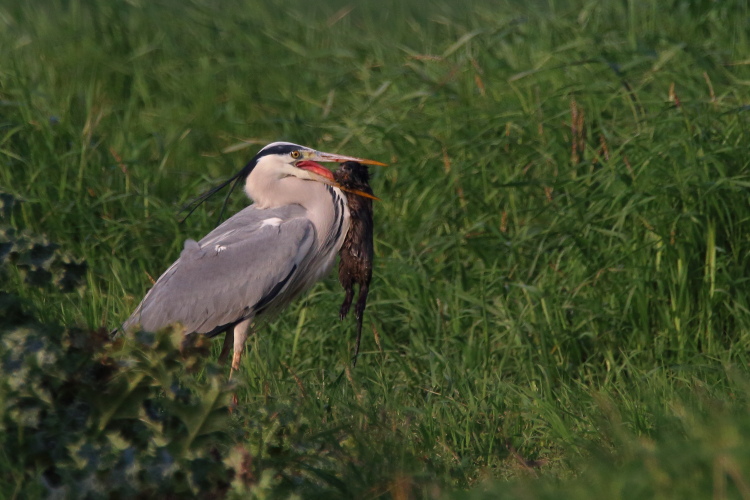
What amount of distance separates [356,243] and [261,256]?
1.43ft

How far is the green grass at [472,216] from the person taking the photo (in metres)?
3.73

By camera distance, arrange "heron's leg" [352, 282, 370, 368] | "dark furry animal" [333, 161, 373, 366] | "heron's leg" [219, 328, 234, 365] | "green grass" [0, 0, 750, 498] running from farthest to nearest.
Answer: "heron's leg" [219, 328, 234, 365], "dark furry animal" [333, 161, 373, 366], "heron's leg" [352, 282, 370, 368], "green grass" [0, 0, 750, 498]

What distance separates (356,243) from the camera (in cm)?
465

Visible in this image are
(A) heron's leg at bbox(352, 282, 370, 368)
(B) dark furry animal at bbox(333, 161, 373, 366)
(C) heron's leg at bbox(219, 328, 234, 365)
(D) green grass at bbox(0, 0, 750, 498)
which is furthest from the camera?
(C) heron's leg at bbox(219, 328, 234, 365)

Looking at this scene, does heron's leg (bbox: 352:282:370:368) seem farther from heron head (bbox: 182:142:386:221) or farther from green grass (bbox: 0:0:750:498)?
heron head (bbox: 182:142:386:221)

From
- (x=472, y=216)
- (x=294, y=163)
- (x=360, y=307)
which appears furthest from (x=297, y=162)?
(x=472, y=216)

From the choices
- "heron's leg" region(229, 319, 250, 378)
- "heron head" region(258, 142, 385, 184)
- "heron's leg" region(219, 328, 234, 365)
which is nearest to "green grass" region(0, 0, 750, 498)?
"heron's leg" region(229, 319, 250, 378)

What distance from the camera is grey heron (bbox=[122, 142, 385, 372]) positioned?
14.8 feet

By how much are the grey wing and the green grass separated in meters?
0.25

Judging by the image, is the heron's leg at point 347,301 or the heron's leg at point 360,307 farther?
the heron's leg at point 347,301

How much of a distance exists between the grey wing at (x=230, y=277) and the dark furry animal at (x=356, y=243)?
19cm

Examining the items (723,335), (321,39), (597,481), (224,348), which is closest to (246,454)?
(597,481)

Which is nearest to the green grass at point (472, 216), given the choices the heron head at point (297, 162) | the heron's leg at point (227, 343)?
the heron's leg at point (227, 343)

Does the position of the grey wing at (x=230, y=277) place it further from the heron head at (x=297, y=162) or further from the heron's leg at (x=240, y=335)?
the heron head at (x=297, y=162)
